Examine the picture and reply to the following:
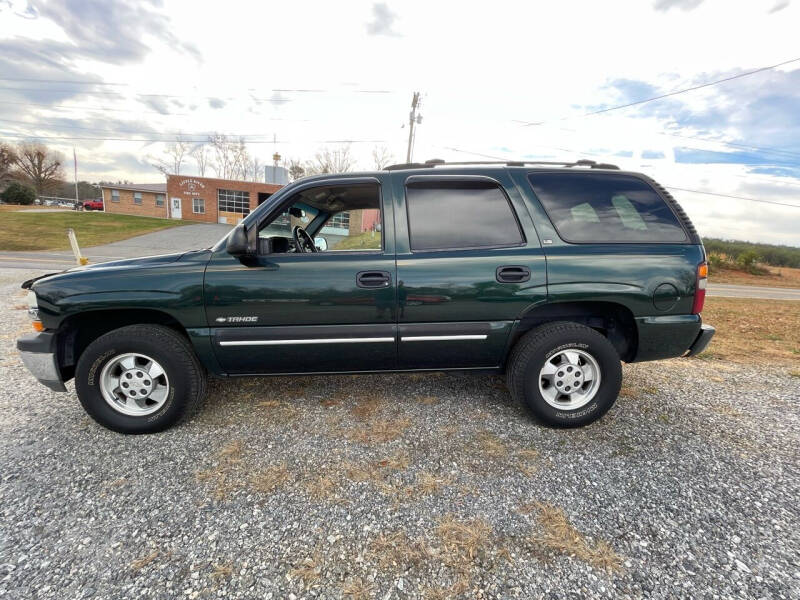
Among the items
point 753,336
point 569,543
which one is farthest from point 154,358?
point 753,336

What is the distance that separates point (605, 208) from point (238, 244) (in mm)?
2637

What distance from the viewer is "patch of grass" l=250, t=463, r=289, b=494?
2215 millimetres

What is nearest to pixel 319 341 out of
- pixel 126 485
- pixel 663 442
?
pixel 126 485

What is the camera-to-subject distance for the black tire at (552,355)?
2.78 m

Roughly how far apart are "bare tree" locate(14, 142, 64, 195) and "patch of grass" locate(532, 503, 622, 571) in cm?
8505

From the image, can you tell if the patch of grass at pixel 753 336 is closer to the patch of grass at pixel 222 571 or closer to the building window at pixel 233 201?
the patch of grass at pixel 222 571

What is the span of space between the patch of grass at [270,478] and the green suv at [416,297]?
68 centimetres

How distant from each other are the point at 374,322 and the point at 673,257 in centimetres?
218

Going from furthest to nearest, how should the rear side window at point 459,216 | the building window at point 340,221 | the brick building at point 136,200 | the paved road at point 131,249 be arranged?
the brick building at point 136,200 → the paved road at point 131,249 → the building window at point 340,221 → the rear side window at point 459,216

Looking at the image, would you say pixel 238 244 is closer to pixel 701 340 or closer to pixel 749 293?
pixel 701 340

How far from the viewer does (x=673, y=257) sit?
9.04ft

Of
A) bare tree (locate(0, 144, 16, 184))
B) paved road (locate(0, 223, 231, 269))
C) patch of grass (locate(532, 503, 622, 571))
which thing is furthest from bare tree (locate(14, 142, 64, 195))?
patch of grass (locate(532, 503, 622, 571))

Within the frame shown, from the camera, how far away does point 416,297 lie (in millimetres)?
2693

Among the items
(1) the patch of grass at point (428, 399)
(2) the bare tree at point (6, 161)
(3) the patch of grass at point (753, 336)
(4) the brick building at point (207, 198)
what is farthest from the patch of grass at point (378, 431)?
(2) the bare tree at point (6, 161)
